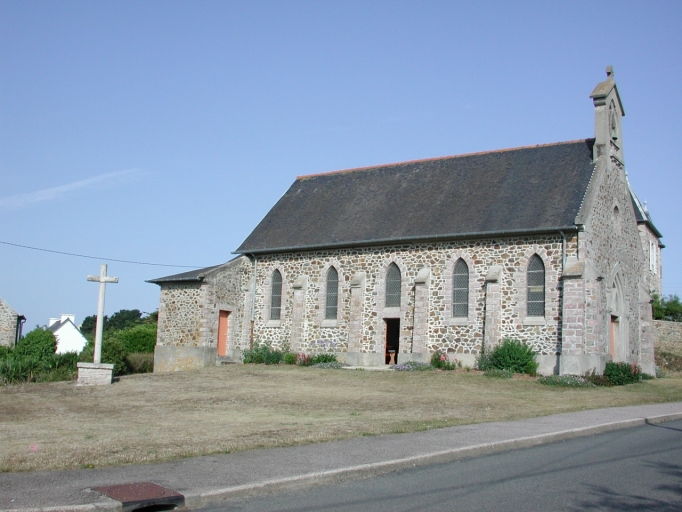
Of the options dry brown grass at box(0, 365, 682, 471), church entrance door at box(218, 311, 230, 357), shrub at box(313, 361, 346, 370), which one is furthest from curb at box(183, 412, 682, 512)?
church entrance door at box(218, 311, 230, 357)

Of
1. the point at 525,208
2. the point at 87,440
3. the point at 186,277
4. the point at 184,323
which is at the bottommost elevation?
the point at 87,440

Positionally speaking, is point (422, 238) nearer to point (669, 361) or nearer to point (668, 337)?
point (669, 361)

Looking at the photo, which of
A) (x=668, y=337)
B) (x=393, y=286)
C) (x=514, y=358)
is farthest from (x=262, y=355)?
(x=668, y=337)

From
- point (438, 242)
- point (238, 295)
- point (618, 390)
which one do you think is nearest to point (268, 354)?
point (238, 295)

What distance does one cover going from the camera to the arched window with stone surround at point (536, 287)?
2597 cm

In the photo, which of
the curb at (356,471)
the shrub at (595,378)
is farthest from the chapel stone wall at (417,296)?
the curb at (356,471)

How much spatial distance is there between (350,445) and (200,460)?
7.76ft

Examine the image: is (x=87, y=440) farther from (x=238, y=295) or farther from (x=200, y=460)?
(x=238, y=295)

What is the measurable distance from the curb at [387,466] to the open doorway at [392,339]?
16.1 meters

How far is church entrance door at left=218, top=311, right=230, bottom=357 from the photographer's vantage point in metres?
32.0

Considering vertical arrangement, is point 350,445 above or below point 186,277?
below

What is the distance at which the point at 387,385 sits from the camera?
22625mm

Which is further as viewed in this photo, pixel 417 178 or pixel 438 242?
pixel 417 178

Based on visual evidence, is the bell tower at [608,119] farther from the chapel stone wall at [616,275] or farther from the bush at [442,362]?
the bush at [442,362]
